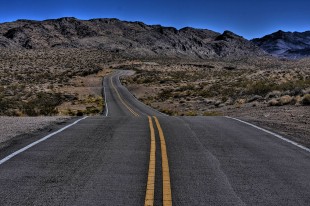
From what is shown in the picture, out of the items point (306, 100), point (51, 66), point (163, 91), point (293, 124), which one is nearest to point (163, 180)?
point (293, 124)

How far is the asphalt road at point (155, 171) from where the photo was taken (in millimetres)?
6547

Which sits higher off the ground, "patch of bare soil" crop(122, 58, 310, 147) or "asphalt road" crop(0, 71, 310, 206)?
"asphalt road" crop(0, 71, 310, 206)

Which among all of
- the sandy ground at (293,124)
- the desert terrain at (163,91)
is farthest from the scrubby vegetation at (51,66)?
the sandy ground at (293,124)

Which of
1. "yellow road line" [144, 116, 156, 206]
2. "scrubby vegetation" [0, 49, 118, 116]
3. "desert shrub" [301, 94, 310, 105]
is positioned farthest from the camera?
"scrubby vegetation" [0, 49, 118, 116]

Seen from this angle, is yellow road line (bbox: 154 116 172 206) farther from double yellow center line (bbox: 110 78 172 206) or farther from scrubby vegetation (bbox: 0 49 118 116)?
scrubby vegetation (bbox: 0 49 118 116)

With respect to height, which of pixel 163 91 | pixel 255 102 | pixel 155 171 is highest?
pixel 155 171

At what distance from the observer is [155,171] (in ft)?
27.2

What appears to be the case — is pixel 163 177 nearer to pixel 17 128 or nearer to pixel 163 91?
pixel 17 128

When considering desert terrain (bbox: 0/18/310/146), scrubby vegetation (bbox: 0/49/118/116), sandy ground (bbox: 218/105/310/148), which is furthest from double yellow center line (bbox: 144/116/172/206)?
scrubby vegetation (bbox: 0/49/118/116)

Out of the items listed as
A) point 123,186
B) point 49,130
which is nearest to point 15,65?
point 49,130

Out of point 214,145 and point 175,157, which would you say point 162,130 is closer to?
point 214,145

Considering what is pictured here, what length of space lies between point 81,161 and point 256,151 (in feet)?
14.3

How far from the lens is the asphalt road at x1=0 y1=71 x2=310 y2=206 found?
21.5 ft

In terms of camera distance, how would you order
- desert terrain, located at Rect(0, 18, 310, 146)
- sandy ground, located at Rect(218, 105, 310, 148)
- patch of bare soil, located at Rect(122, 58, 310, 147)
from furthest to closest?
desert terrain, located at Rect(0, 18, 310, 146) → patch of bare soil, located at Rect(122, 58, 310, 147) → sandy ground, located at Rect(218, 105, 310, 148)
